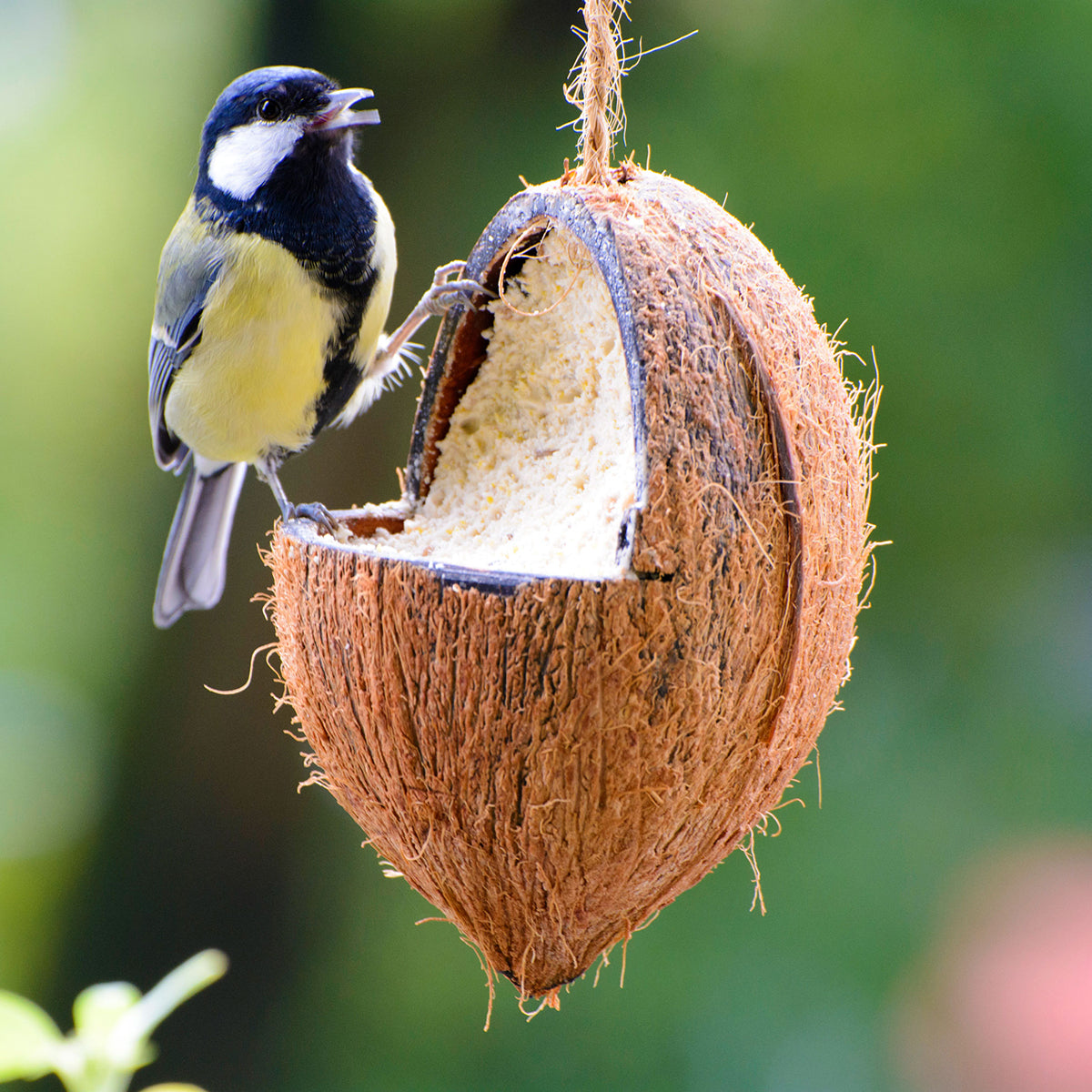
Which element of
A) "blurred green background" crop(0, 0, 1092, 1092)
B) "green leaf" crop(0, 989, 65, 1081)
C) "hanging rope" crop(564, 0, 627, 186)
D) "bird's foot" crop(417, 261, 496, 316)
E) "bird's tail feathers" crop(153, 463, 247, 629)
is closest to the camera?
"green leaf" crop(0, 989, 65, 1081)

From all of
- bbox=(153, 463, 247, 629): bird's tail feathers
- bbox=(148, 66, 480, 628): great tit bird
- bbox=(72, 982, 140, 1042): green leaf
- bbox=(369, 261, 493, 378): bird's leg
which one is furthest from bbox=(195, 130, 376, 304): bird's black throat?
bbox=(72, 982, 140, 1042): green leaf

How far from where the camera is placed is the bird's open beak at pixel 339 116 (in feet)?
4.43

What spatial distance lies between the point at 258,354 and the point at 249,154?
26 cm

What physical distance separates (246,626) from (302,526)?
4.21 ft

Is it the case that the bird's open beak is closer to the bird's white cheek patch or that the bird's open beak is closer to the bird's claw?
the bird's white cheek patch

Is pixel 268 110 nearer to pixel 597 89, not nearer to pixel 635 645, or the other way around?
pixel 597 89

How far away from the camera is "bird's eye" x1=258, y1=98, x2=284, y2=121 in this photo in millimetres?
1376

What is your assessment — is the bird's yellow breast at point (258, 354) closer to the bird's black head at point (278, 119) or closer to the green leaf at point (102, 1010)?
the bird's black head at point (278, 119)

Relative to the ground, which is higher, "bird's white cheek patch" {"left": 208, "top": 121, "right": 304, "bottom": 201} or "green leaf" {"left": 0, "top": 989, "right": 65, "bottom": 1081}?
"bird's white cheek patch" {"left": 208, "top": 121, "right": 304, "bottom": 201}

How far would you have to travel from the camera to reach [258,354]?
57.6 inches

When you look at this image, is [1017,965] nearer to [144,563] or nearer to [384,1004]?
[384,1004]

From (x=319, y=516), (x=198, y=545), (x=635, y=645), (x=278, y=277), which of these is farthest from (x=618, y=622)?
(x=198, y=545)

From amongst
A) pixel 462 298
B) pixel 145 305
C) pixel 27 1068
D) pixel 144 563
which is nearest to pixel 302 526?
pixel 462 298

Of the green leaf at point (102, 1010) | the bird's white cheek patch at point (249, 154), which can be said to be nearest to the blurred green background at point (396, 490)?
the bird's white cheek patch at point (249, 154)
